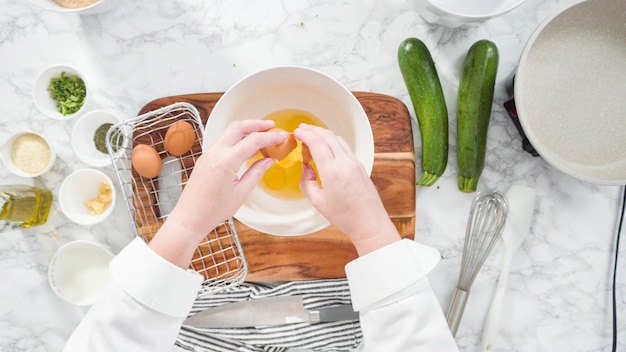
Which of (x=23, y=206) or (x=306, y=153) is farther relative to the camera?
(x=23, y=206)

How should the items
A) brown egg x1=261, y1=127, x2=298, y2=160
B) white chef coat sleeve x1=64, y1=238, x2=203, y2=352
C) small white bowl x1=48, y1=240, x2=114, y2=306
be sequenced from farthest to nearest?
small white bowl x1=48, y1=240, x2=114, y2=306 < brown egg x1=261, y1=127, x2=298, y2=160 < white chef coat sleeve x1=64, y1=238, x2=203, y2=352

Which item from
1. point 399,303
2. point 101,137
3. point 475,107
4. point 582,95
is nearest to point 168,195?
point 101,137

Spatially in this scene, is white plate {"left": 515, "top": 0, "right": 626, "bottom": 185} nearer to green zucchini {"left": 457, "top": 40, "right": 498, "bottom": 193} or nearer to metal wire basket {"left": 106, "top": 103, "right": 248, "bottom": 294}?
green zucchini {"left": 457, "top": 40, "right": 498, "bottom": 193}

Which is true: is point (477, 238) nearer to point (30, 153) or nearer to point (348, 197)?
point (348, 197)

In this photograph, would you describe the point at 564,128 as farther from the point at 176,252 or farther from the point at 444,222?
the point at 176,252

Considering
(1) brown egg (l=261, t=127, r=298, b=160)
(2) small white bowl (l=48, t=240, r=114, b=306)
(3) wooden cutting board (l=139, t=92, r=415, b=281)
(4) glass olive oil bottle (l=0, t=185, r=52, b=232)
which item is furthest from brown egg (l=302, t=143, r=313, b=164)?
(4) glass olive oil bottle (l=0, t=185, r=52, b=232)

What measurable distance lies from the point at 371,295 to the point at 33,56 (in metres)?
0.94

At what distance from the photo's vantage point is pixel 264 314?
0.95 meters

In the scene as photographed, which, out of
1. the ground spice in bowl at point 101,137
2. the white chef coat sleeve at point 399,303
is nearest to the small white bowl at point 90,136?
the ground spice in bowl at point 101,137

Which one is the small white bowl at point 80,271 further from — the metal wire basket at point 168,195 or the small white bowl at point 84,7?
the small white bowl at point 84,7

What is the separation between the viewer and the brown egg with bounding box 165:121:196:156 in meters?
0.89

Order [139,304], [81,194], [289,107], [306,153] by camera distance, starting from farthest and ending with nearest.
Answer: [81,194]
[289,107]
[306,153]
[139,304]

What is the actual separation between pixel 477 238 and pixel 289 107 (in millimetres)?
521

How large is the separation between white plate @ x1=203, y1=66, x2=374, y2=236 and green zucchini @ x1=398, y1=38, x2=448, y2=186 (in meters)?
0.21
